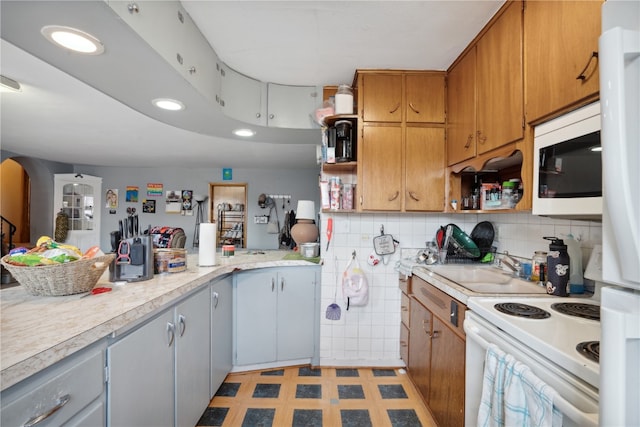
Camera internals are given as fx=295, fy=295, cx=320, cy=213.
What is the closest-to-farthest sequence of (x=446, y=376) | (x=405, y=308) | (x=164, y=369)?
(x=164, y=369), (x=446, y=376), (x=405, y=308)

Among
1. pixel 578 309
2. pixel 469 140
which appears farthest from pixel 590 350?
pixel 469 140

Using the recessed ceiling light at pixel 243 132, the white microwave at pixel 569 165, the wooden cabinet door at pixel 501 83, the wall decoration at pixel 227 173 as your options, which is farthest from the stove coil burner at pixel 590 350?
the wall decoration at pixel 227 173

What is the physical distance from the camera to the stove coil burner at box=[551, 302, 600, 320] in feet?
3.55

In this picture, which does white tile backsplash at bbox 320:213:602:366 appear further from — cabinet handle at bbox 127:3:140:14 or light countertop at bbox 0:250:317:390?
cabinet handle at bbox 127:3:140:14

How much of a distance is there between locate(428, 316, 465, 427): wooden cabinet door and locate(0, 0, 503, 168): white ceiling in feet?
5.37

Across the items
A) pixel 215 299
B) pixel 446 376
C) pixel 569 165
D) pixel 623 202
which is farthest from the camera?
pixel 215 299

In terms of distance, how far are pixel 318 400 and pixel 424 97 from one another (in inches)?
87.6

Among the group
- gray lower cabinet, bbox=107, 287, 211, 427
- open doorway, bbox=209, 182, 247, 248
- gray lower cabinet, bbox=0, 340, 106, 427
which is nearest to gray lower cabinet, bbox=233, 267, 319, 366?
gray lower cabinet, bbox=107, 287, 211, 427

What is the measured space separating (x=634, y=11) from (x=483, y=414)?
113cm

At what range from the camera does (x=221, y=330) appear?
2.01 metres

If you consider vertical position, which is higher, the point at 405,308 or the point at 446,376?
the point at 405,308

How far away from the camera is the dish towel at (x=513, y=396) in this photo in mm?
785

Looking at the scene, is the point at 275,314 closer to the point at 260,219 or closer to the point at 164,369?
the point at 164,369

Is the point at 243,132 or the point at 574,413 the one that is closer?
the point at 574,413
